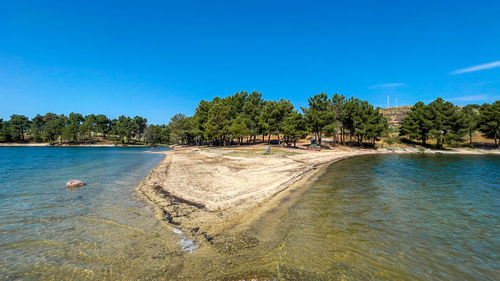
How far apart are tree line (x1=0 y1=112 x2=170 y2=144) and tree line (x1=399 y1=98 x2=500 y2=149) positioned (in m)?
139

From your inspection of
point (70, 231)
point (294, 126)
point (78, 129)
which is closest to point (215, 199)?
point (70, 231)

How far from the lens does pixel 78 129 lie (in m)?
126

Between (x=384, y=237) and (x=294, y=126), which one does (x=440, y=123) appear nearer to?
(x=294, y=126)

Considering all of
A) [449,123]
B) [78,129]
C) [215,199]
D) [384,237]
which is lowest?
[384,237]

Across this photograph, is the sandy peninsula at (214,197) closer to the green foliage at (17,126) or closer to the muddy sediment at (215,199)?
the muddy sediment at (215,199)

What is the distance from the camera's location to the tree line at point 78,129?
405 feet

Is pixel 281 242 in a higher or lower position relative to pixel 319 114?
lower

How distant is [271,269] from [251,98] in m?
73.1

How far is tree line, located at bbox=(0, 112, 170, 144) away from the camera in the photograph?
405ft

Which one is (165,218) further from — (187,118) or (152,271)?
(187,118)

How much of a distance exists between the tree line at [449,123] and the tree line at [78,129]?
457ft

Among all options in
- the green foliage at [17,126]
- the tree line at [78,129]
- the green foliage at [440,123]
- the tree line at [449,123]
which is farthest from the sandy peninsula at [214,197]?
the green foliage at [17,126]

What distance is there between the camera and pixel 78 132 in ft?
419

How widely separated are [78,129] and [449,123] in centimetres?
18016
